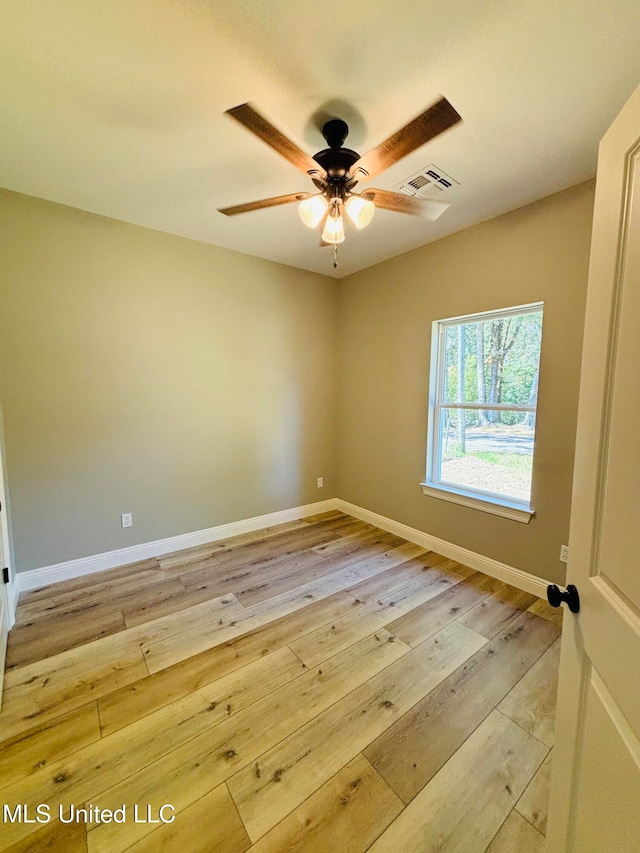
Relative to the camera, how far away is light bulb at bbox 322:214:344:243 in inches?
66.6

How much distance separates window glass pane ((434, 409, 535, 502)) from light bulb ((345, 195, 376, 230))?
5.84ft

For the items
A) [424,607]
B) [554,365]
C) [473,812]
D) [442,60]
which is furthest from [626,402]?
[424,607]

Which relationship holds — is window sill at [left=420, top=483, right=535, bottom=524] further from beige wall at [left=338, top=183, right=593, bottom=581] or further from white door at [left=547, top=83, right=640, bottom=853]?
white door at [left=547, top=83, right=640, bottom=853]

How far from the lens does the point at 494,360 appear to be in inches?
101

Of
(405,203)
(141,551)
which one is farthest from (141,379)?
(405,203)

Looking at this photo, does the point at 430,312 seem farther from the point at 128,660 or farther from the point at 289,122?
the point at 128,660

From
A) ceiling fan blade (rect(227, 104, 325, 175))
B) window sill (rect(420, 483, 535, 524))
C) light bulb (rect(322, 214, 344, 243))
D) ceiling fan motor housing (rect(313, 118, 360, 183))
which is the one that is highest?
ceiling fan motor housing (rect(313, 118, 360, 183))

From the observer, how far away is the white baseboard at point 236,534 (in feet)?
7.68

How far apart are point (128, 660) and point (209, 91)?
9.14ft

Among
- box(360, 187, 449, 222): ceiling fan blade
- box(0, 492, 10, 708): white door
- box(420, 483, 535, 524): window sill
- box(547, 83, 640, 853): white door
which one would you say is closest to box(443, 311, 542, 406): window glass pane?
box(420, 483, 535, 524): window sill

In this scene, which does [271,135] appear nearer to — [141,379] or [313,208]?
[313,208]

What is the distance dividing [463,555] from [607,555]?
89.6 inches

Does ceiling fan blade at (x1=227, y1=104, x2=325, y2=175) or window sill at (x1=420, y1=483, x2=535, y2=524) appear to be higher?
ceiling fan blade at (x1=227, y1=104, x2=325, y2=175)

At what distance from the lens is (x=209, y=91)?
142 centimetres
